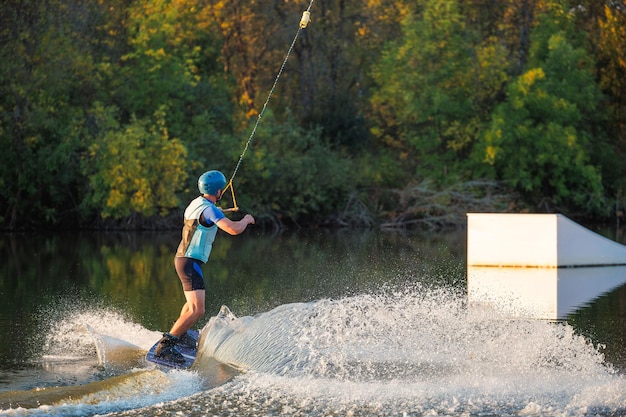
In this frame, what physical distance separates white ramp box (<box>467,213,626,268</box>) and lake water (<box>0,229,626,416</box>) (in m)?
3.87

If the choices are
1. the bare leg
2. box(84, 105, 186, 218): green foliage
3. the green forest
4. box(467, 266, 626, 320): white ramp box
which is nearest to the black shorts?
the bare leg

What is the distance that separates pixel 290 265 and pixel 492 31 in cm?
2872

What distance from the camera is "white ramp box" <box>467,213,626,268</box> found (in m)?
20.8

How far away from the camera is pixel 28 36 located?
34469 millimetres

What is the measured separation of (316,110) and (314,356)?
31756mm

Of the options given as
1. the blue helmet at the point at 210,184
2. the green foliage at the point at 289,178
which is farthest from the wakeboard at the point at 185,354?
the green foliage at the point at 289,178

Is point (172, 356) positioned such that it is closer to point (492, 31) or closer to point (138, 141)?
point (138, 141)

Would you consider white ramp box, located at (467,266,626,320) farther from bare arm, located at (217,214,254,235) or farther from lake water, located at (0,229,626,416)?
bare arm, located at (217,214,254,235)

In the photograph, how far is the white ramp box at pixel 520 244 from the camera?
68.2 feet

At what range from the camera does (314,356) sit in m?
10.4

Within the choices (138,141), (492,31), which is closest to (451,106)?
(492,31)

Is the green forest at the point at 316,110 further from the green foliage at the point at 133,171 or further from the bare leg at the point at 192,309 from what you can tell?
the bare leg at the point at 192,309

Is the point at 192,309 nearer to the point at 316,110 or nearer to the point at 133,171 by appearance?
the point at 133,171

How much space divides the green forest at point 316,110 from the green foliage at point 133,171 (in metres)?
0.07
